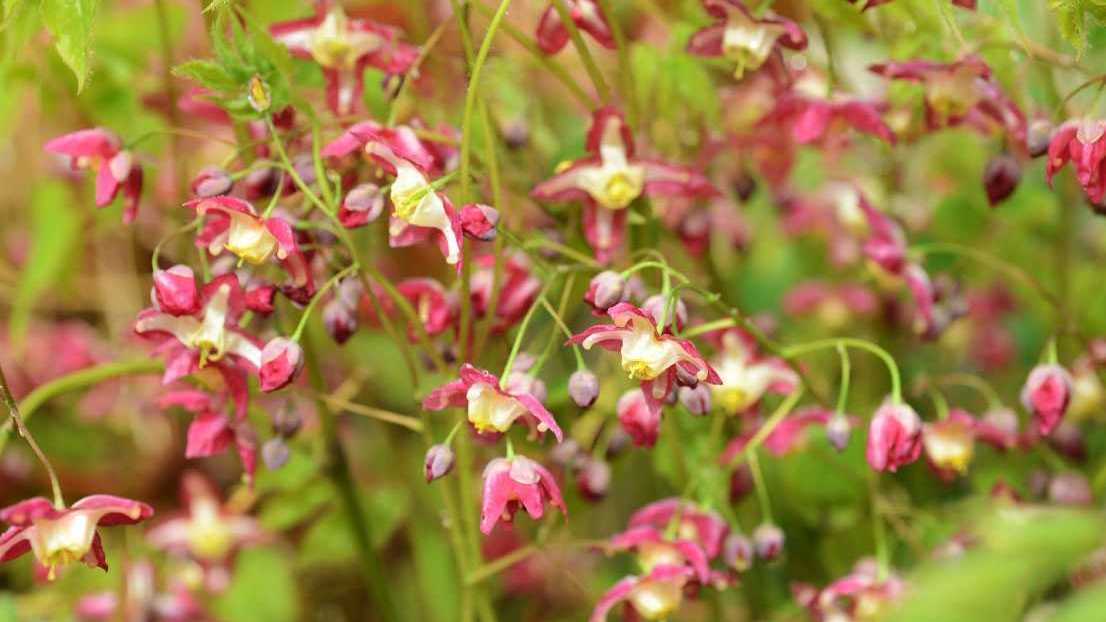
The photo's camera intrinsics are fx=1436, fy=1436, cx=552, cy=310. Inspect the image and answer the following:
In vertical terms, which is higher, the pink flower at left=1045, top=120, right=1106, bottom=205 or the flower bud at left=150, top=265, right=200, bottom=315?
the pink flower at left=1045, top=120, right=1106, bottom=205

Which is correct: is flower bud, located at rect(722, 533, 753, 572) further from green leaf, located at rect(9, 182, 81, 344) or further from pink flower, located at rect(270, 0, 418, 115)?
green leaf, located at rect(9, 182, 81, 344)

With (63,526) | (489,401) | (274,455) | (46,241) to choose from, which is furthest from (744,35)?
(46,241)

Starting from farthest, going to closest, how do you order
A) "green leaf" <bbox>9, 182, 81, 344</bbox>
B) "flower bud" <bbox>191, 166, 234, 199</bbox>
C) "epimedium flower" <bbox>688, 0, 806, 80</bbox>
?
"green leaf" <bbox>9, 182, 81, 344</bbox>
"epimedium flower" <bbox>688, 0, 806, 80</bbox>
"flower bud" <bbox>191, 166, 234, 199</bbox>

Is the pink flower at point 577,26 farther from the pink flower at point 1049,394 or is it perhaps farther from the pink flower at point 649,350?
the pink flower at point 1049,394

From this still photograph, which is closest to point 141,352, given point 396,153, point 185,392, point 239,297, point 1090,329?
point 185,392

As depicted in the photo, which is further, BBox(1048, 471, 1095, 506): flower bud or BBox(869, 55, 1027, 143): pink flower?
BBox(1048, 471, 1095, 506): flower bud

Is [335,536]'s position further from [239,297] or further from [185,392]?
[239,297]

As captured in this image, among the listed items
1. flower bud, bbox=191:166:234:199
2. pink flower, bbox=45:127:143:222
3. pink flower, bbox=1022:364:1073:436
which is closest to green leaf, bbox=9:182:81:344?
pink flower, bbox=45:127:143:222
